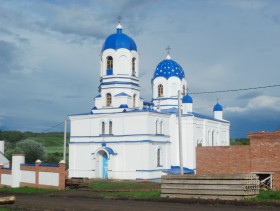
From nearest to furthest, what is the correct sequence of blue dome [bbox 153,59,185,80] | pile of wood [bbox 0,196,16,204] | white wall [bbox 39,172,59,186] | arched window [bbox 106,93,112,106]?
pile of wood [bbox 0,196,16,204] < white wall [bbox 39,172,59,186] < arched window [bbox 106,93,112,106] < blue dome [bbox 153,59,185,80]

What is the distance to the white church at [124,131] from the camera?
3800 cm

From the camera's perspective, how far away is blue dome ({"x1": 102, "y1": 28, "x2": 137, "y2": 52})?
132ft

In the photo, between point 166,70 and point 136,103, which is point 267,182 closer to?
point 136,103

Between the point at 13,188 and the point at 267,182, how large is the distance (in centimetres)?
1594

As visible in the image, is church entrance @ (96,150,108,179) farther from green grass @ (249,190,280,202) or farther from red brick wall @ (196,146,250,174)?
green grass @ (249,190,280,202)

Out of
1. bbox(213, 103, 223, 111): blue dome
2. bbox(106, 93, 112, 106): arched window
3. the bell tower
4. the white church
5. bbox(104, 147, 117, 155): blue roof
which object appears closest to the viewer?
the white church

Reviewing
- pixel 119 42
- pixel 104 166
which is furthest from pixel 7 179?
pixel 119 42

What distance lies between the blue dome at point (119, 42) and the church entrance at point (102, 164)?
9.08 meters

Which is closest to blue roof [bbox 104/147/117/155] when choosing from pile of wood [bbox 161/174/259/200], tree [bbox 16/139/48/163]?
pile of wood [bbox 161/174/259/200]

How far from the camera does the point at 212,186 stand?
20.1 metres

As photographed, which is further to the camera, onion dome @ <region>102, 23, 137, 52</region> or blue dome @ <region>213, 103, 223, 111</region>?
blue dome @ <region>213, 103, 223, 111</region>

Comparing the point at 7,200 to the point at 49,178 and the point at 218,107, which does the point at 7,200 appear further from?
the point at 218,107

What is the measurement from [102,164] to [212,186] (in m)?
20.7

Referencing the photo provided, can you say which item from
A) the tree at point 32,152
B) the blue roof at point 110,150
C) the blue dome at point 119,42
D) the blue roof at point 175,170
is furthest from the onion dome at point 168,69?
the tree at point 32,152
